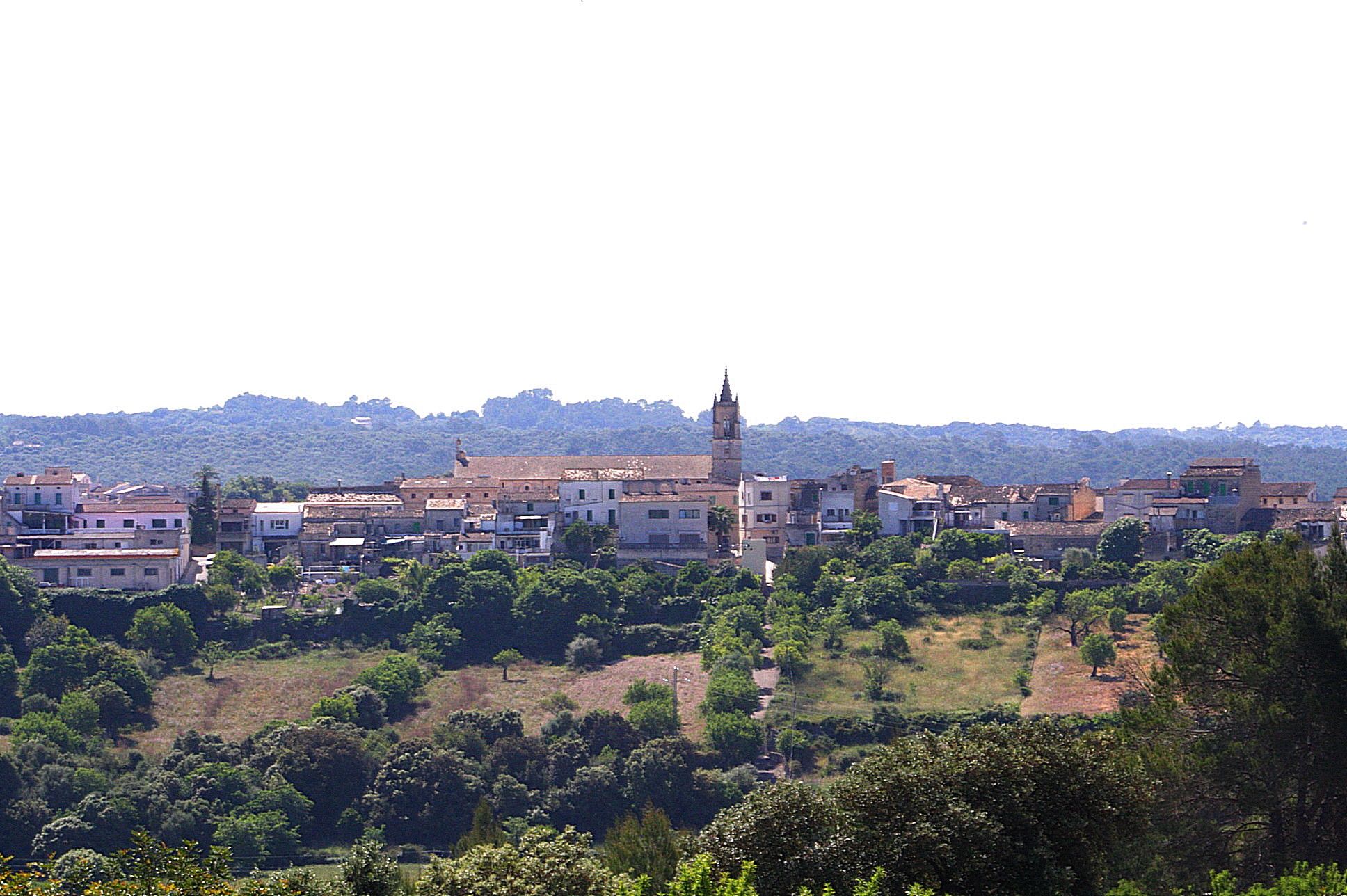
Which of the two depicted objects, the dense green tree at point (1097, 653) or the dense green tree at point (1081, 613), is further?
the dense green tree at point (1081, 613)

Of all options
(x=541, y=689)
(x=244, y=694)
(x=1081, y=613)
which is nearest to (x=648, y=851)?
(x=541, y=689)

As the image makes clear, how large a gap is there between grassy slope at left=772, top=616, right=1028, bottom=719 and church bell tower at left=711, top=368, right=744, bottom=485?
67.4 feet

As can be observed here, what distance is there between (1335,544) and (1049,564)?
3131 centimetres

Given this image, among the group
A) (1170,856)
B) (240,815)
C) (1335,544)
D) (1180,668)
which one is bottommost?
(240,815)

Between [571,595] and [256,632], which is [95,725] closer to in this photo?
[256,632]

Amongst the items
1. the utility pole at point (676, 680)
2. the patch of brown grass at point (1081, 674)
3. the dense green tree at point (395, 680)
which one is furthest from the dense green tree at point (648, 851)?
the dense green tree at point (395, 680)

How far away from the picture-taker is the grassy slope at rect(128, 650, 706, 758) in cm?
4294

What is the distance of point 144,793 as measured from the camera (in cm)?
3794

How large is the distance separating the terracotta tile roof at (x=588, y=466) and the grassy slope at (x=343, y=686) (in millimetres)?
17546

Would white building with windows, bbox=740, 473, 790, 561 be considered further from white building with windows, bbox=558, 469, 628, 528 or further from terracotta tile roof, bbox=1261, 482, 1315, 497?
terracotta tile roof, bbox=1261, 482, 1315, 497

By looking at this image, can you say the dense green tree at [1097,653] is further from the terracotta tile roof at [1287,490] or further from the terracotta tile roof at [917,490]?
the terracotta tile roof at [1287,490]

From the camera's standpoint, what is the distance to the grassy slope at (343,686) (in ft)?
141

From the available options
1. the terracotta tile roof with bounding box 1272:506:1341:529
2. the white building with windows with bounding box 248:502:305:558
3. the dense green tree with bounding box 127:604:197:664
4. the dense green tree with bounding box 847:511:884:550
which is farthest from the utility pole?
the terracotta tile roof with bounding box 1272:506:1341:529

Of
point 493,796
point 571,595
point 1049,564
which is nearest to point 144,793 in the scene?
point 493,796
